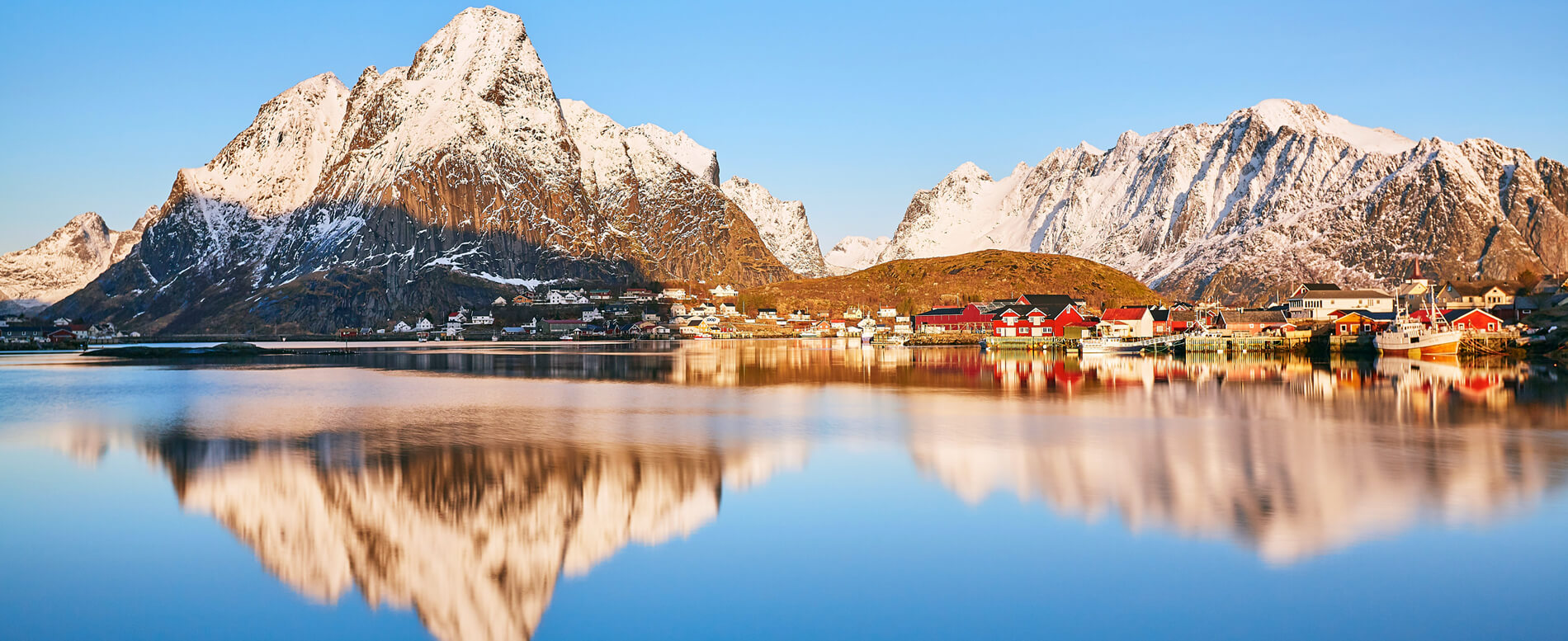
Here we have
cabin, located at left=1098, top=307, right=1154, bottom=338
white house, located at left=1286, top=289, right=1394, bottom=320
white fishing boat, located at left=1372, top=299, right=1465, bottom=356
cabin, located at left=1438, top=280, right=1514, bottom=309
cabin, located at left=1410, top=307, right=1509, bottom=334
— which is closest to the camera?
white fishing boat, located at left=1372, top=299, right=1465, bottom=356

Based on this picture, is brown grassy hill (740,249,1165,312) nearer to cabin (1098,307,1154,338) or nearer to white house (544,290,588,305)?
white house (544,290,588,305)

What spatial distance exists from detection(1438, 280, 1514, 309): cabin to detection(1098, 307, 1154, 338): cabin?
79.5 ft

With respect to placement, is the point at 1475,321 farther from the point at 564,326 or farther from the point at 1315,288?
the point at 564,326

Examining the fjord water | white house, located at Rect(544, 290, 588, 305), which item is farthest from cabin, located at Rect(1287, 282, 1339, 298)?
white house, located at Rect(544, 290, 588, 305)

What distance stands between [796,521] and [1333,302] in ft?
320

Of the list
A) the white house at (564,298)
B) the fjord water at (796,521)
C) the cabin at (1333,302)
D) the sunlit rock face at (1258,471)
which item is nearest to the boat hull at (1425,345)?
the cabin at (1333,302)

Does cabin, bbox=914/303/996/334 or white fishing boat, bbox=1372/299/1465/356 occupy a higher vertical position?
cabin, bbox=914/303/996/334

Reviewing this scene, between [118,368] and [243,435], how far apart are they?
156 ft

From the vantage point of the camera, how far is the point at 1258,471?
21.6m

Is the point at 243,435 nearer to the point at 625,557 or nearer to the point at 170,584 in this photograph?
the point at 170,584

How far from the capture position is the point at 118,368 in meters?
66.9

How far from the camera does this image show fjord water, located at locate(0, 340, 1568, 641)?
504 inches

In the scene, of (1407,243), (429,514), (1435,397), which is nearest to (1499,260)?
(1407,243)

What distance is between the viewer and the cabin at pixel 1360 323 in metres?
85.5
